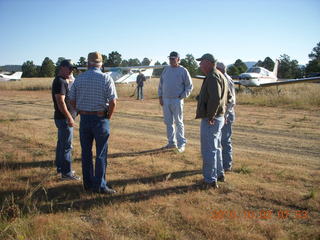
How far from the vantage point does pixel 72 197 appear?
3.82 m

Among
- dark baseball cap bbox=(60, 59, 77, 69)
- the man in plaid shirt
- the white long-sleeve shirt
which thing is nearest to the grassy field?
the man in plaid shirt

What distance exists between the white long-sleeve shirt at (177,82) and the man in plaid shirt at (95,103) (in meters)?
2.35

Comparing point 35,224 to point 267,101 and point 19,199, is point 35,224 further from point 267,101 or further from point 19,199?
point 267,101

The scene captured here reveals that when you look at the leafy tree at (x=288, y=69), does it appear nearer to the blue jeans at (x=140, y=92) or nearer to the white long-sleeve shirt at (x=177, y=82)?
the blue jeans at (x=140, y=92)

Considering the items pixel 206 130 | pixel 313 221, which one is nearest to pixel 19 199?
pixel 206 130

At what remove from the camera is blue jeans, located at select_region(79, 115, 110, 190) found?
371cm

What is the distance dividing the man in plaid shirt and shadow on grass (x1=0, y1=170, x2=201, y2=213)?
10.0 inches

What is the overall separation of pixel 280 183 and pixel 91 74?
337 cm

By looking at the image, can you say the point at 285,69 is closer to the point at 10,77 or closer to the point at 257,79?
the point at 257,79

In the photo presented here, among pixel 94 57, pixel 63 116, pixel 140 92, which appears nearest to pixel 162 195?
pixel 63 116

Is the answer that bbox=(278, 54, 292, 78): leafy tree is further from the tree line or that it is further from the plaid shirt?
the plaid shirt

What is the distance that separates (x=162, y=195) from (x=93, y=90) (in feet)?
5.87

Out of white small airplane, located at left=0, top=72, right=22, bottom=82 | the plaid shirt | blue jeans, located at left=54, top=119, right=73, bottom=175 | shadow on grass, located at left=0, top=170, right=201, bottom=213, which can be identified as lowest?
shadow on grass, located at left=0, top=170, right=201, bottom=213

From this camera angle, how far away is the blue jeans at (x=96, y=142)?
3.71m
